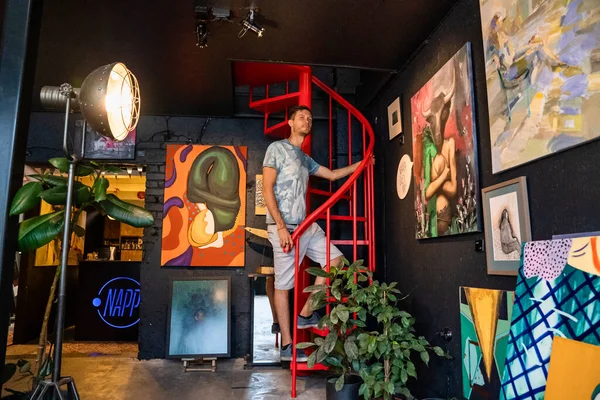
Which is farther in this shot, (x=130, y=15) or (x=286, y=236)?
(x=286, y=236)

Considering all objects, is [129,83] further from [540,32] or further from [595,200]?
[595,200]

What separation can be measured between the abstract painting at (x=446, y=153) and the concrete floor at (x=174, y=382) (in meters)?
1.44

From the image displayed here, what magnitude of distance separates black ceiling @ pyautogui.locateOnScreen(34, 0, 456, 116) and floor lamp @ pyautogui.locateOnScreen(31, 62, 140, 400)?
78 centimetres

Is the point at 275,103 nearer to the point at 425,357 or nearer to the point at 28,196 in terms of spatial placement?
the point at 28,196

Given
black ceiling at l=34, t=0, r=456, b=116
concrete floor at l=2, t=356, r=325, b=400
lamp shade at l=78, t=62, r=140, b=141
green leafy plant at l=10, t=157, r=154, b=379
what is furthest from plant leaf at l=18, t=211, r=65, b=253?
black ceiling at l=34, t=0, r=456, b=116

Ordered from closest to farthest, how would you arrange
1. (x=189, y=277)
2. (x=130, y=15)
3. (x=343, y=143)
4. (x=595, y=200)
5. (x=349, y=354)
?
1. (x=595, y=200)
2. (x=349, y=354)
3. (x=130, y=15)
4. (x=189, y=277)
5. (x=343, y=143)

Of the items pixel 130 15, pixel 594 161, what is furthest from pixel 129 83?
pixel 594 161

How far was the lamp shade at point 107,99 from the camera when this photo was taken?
1.88m

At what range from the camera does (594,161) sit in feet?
4.63

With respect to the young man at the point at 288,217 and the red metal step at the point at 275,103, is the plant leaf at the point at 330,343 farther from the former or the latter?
the red metal step at the point at 275,103

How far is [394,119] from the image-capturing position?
338 cm

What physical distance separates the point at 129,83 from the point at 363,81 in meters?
2.61

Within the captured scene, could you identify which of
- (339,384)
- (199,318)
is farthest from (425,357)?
(199,318)

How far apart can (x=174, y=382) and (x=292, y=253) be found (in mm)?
1367
